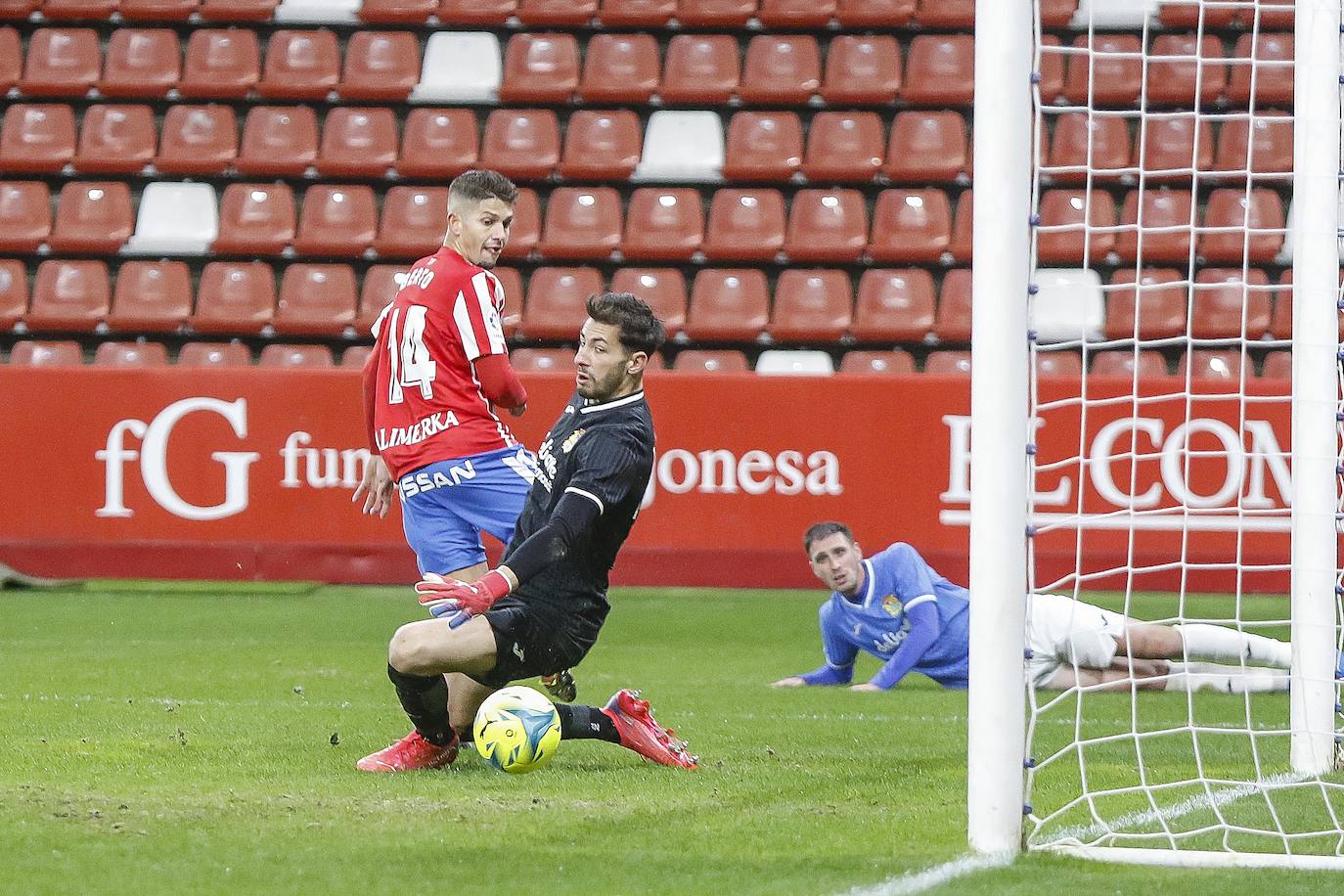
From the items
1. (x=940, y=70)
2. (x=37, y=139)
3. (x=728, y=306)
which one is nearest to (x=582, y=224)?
(x=728, y=306)

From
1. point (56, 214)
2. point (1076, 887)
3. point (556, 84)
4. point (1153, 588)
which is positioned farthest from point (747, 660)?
point (56, 214)

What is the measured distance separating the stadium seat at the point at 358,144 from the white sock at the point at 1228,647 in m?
7.75

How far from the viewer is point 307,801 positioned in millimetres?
4645

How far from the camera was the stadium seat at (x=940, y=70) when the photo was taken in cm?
1334

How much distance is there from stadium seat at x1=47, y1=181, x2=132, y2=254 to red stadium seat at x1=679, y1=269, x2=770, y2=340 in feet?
13.8

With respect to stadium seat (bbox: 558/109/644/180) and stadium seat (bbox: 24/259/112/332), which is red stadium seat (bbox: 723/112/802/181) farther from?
stadium seat (bbox: 24/259/112/332)

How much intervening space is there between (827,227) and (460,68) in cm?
310

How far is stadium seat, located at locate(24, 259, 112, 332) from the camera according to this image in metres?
12.7

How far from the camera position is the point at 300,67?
45.0ft

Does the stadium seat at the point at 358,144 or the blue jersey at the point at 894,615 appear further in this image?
the stadium seat at the point at 358,144

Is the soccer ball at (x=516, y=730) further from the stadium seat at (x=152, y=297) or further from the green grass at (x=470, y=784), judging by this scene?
the stadium seat at (x=152, y=297)

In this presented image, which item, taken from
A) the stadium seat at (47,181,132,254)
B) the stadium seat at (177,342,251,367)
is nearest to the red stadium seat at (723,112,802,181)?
the stadium seat at (177,342,251,367)

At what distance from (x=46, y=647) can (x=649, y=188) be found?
6.11 m

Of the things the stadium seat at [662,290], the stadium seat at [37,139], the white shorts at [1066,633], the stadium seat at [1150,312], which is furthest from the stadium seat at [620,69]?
the white shorts at [1066,633]
